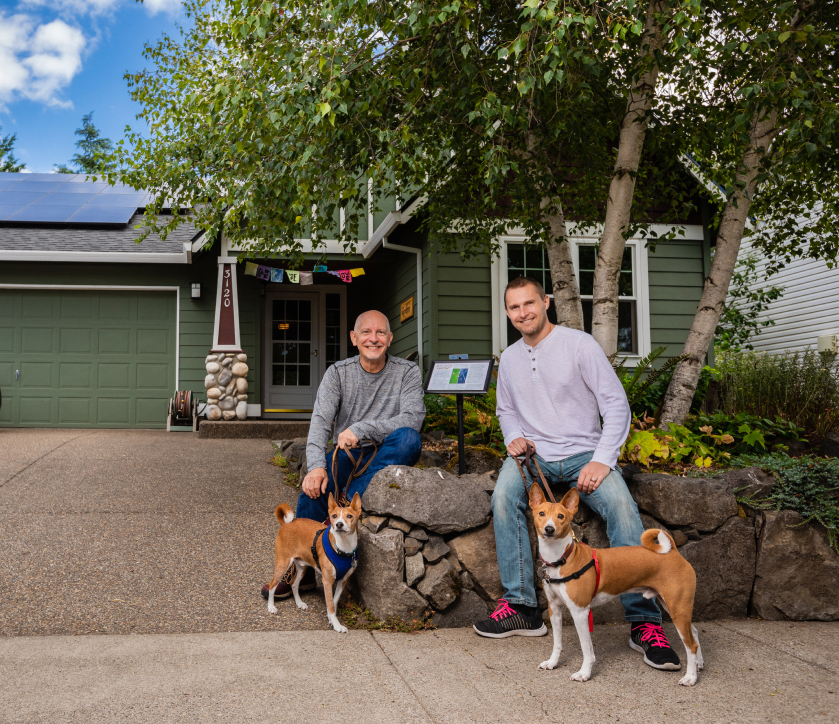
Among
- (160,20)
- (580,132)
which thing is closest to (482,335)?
(580,132)

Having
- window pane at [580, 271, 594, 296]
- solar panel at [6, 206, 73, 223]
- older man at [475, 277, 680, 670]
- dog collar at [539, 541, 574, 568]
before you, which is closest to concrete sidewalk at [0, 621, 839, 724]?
older man at [475, 277, 680, 670]

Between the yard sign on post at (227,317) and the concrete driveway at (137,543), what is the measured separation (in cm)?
322

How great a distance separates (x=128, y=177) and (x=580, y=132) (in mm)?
4495

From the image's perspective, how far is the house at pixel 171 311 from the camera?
30.1 feet

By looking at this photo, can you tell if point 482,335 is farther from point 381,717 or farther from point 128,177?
point 381,717

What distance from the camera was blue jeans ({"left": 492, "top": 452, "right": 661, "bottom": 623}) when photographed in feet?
9.93

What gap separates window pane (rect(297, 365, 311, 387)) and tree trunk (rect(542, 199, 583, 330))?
21.4 ft

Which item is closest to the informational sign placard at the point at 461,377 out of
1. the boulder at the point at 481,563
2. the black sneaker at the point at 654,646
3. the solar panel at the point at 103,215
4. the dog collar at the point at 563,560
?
the boulder at the point at 481,563

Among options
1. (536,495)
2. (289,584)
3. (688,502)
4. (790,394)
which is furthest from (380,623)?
(790,394)

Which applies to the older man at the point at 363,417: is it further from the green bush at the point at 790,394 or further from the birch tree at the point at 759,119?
the green bush at the point at 790,394

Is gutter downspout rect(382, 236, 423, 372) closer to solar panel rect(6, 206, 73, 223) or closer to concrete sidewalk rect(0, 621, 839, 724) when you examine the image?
concrete sidewalk rect(0, 621, 839, 724)

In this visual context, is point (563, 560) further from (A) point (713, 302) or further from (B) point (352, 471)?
(A) point (713, 302)

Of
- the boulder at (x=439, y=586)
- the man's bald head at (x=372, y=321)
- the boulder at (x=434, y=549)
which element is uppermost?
the man's bald head at (x=372, y=321)

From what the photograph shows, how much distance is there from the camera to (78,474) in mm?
5945
